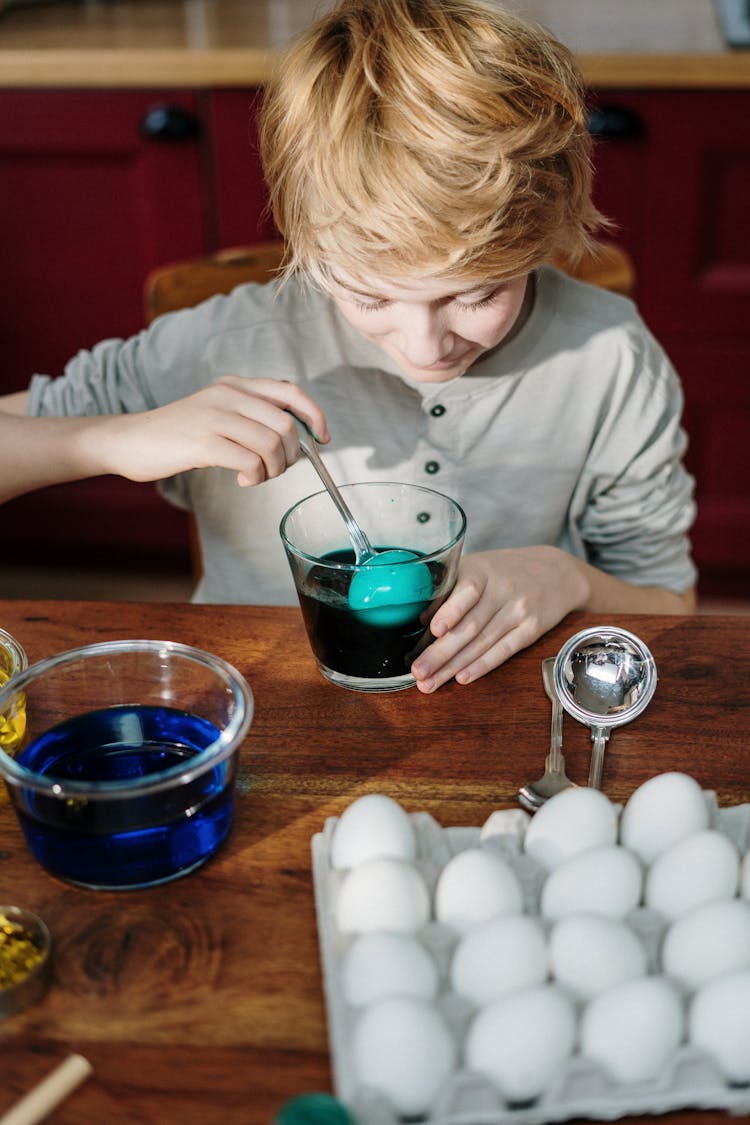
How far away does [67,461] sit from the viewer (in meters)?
1.08

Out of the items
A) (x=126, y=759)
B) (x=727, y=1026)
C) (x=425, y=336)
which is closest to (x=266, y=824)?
(x=126, y=759)

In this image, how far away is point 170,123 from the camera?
6.32 feet

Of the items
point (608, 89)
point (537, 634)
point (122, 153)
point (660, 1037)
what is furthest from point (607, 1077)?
point (122, 153)

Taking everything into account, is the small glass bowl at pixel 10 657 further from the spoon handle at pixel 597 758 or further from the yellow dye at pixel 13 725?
the spoon handle at pixel 597 758

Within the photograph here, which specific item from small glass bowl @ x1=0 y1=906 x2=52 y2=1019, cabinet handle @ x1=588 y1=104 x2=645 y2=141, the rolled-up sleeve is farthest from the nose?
cabinet handle @ x1=588 y1=104 x2=645 y2=141

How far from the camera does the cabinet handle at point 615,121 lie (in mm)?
1861

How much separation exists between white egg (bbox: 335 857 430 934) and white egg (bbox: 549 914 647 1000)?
0.07 m

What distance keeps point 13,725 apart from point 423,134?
52 centimetres

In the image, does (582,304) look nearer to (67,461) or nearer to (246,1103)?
(67,461)

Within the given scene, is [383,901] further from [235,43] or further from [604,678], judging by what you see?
[235,43]

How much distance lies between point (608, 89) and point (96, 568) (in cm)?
133

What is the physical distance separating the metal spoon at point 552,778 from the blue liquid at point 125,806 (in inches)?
7.4

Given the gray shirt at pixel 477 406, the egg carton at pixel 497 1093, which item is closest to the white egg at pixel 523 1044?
the egg carton at pixel 497 1093

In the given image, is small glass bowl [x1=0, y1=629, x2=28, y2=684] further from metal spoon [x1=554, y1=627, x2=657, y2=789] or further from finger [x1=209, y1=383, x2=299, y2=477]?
metal spoon [x1=554, y1=627, x2=657, y2=789]
